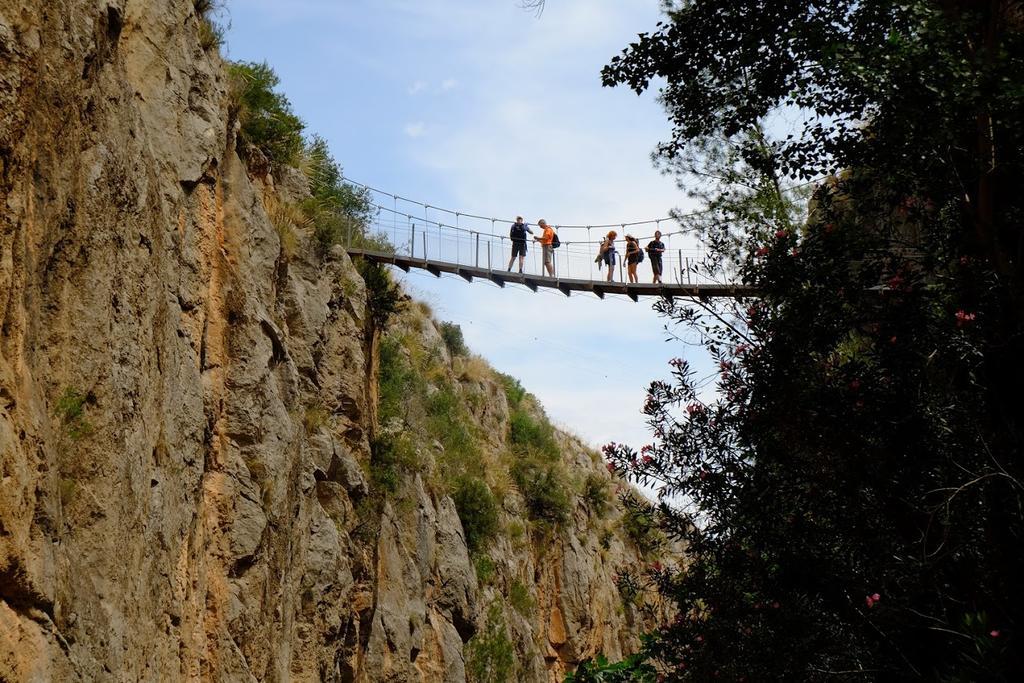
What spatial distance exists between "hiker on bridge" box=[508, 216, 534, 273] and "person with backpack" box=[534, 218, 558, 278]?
38 centimetres

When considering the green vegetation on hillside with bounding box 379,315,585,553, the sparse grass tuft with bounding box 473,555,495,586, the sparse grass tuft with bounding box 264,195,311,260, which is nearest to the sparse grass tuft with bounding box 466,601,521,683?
the sparse grass tuft with bounding box 473,555,495,586

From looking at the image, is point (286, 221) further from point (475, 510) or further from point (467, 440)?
point (467, 440)

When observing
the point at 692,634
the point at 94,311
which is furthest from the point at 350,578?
the point at 94,311

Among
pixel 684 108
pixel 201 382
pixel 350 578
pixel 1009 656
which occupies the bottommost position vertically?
pixel 350 578

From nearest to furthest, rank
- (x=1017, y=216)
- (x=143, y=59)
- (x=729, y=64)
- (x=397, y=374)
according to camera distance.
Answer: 1. (x=1017, y=216)
2. (x=729, y=64)
3. (x=143, y=59)
4. (x=397, y=374)

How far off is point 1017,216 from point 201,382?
7750 millimetres

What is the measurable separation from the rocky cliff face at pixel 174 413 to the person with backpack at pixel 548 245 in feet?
16.7

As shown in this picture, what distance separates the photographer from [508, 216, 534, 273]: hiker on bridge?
23.9 m

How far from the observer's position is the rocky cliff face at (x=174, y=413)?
6.32 meters

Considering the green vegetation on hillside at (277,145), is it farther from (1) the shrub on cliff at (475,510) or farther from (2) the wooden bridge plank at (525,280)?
(1) the shrub on cliff at (475,510)

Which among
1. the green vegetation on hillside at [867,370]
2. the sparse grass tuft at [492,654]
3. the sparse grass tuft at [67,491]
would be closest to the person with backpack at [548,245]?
the sparse grass tuft at [492,654]

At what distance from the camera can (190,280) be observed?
11.3 meters

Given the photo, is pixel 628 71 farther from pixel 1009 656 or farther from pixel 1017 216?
pixel 1009 656

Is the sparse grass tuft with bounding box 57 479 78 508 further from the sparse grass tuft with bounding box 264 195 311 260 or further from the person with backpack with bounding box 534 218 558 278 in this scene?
the person with backpack with bounding box 534 218 558 278
